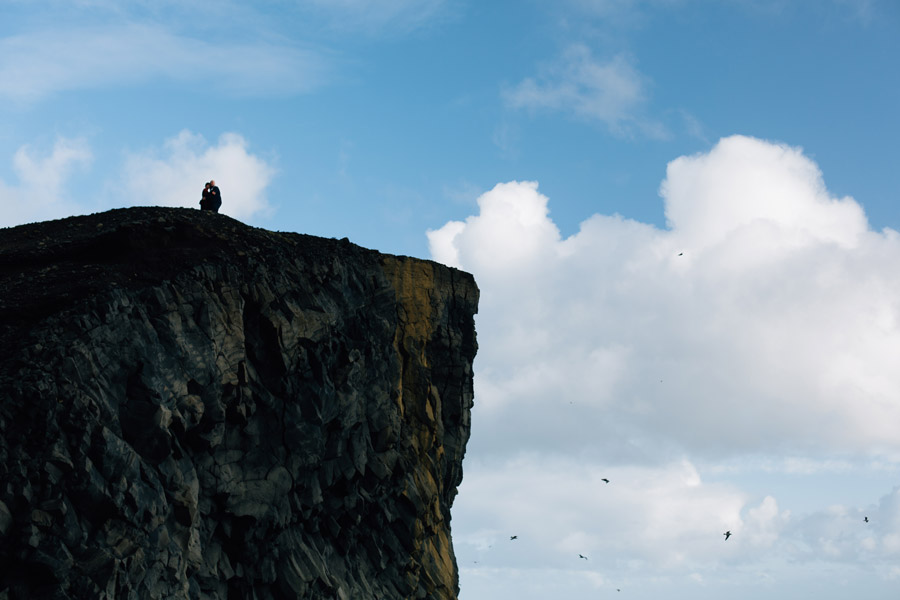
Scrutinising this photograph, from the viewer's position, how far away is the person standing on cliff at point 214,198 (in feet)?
160

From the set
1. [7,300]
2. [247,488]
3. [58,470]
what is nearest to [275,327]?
[247,488]

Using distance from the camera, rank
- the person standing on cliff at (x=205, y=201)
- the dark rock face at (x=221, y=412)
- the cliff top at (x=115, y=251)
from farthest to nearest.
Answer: the person standing on cliff at (x=205, y=201)
the cliff top at (x=115, y=251)
the dark rock face at (x=221, y=412)

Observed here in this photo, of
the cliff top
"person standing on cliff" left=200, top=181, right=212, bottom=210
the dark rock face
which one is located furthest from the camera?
"person standing on cliff" left=200, top=181, right=212, bottom=210

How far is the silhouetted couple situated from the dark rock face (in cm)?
325

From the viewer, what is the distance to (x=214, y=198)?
49.1m

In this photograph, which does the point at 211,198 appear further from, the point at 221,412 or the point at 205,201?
the point at 221,412

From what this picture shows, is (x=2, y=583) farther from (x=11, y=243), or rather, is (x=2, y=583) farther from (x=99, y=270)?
(x=11, y=243)

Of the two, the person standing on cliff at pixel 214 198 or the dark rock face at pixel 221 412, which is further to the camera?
the person standing on cliff at pixel 214 198

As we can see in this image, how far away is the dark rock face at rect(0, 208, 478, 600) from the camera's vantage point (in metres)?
29.6

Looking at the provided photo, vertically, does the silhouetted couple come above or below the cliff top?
above

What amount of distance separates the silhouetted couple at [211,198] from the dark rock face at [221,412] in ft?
10.6

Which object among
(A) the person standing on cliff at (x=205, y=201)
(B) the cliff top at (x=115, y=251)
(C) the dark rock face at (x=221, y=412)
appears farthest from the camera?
(A) the person standing on cliff at (x=205, y=201)

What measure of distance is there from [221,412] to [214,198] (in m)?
14.8

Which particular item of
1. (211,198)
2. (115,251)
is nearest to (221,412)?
(115,251)
